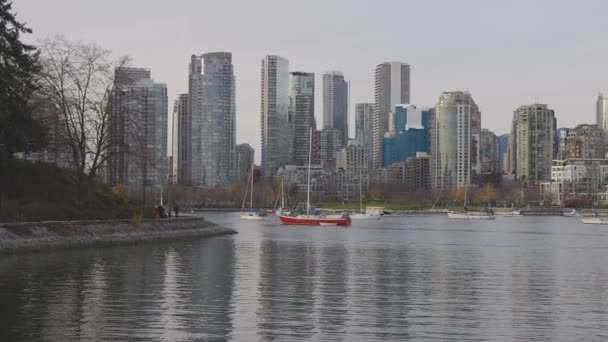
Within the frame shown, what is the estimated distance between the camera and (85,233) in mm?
50312

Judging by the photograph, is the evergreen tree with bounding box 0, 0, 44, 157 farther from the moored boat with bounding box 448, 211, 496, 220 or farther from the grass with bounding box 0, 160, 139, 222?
the moored boat with bounding box 448, 211, 496, 220

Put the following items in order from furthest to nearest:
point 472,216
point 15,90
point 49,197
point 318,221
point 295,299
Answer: point 472,216 < point 318,221 < point 49,197 < point 15,90 < point 295,299

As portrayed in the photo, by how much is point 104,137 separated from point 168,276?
32351mm

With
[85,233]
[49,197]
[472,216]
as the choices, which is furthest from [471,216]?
[85,233]

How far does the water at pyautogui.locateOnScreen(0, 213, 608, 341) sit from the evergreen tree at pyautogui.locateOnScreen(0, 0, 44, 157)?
414 inches

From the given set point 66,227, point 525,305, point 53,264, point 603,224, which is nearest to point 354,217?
point 603,224

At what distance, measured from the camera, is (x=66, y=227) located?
48.8m

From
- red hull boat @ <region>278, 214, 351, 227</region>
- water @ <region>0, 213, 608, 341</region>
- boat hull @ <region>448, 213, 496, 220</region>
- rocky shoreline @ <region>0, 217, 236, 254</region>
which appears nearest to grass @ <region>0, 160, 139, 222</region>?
rocky shoreline @ <region>0, 217, 236, 254</region>

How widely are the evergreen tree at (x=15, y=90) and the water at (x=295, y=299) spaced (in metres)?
10.5

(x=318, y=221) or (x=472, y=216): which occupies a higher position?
(x=318, y=221)

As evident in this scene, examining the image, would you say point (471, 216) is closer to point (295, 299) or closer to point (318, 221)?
point (318, 221)

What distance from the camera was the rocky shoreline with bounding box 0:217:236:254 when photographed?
4303cm

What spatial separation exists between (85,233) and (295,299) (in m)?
29.1

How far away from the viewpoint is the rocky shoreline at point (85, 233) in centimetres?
4303
